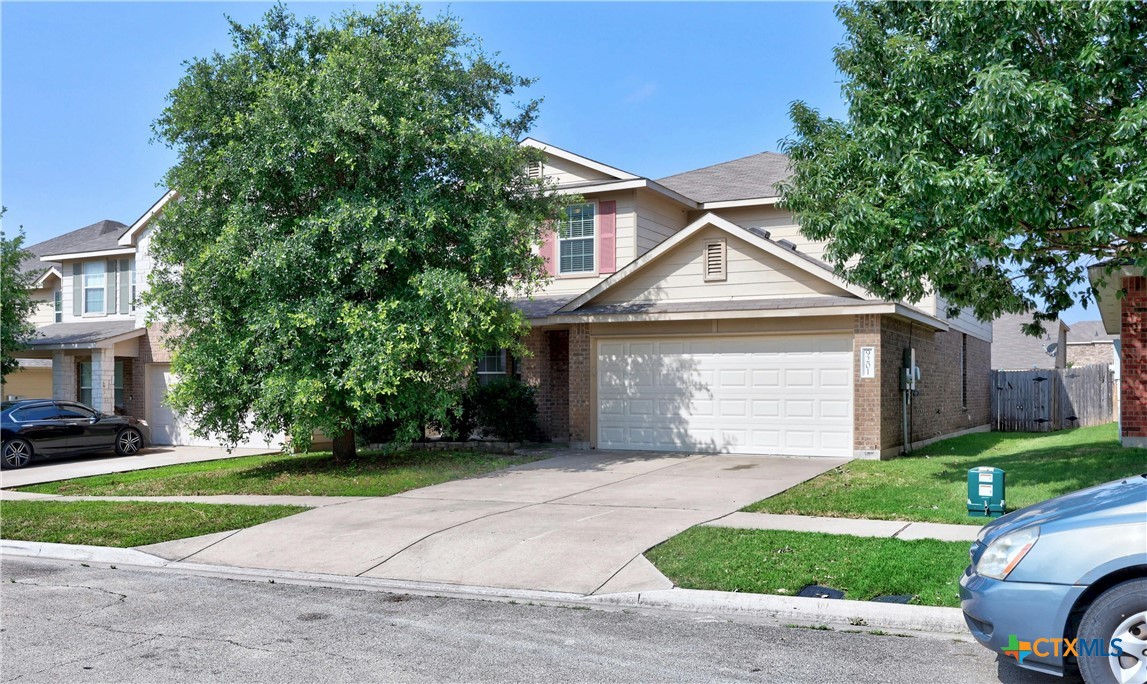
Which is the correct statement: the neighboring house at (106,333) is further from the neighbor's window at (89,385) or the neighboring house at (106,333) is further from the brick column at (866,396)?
the brick column at (866,396)

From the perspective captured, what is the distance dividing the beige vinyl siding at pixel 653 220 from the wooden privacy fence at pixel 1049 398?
41.8 feet

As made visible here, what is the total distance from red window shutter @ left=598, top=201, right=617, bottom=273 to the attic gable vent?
123 inches

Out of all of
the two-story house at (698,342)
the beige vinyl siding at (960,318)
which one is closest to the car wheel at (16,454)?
the two-story house at (698,342)

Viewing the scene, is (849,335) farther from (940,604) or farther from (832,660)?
(832,660)

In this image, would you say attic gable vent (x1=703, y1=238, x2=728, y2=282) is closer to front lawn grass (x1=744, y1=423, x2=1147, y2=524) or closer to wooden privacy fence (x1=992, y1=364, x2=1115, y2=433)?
front lawn grass (x1=744, y1=423, x2=1147, y2=524)

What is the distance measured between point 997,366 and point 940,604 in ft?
138

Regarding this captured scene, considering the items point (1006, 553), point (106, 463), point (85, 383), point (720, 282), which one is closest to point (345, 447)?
point (106, 463)

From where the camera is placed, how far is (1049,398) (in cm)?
2717

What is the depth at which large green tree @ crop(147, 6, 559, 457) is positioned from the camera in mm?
14305

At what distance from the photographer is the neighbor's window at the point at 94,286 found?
2595 cm

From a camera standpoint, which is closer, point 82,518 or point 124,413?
point 82,518

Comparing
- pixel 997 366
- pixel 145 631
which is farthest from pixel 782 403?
pixel 997 366

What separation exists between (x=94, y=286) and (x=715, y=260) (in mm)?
18325

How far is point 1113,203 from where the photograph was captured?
30.7 ft
